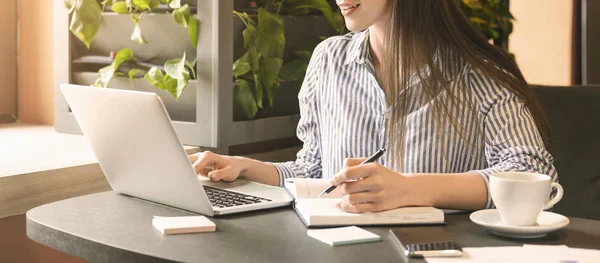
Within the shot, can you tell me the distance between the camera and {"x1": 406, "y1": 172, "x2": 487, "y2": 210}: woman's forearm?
4.30 ft

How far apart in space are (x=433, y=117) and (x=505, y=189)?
0.43 meters

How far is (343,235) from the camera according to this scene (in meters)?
1.13

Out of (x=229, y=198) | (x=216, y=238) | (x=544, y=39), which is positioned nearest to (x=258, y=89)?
(x=229, y=198)

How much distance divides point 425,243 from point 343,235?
12 centimetres

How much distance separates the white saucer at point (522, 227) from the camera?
1152mm

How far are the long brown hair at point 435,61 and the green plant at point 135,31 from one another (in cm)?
68

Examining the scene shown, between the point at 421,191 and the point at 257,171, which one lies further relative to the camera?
the point at 257,171

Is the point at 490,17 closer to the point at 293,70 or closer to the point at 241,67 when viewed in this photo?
the point at 293,70

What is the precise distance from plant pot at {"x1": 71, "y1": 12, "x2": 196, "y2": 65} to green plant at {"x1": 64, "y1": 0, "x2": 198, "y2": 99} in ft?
0.09

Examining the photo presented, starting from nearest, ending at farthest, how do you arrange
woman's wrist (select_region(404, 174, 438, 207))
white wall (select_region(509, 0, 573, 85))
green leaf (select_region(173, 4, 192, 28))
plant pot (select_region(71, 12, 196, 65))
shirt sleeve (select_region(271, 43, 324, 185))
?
woman's wrist (select_region(404, 174, 438, 207))
shirt sleeve (select_region(271, 43, 324, 185))
green leaf (select_region(173, 4, 192, 28))
plant pot (select_region(71, 12, 196, 65))
white wall (select_region(509, 0, 573, 85))

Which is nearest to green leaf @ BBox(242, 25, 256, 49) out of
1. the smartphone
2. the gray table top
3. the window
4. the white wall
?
the window

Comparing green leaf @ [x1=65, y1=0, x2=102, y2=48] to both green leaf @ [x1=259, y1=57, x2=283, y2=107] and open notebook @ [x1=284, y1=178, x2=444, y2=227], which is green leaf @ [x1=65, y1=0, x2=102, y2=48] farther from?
open notebook @ [x1=284, y1=178, x2=444, y2=227]

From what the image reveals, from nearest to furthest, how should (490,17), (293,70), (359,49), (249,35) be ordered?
(359,49)
(249,35)
(293,70)
(490,17)

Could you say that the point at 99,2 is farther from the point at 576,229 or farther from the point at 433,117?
the point at 576,229
